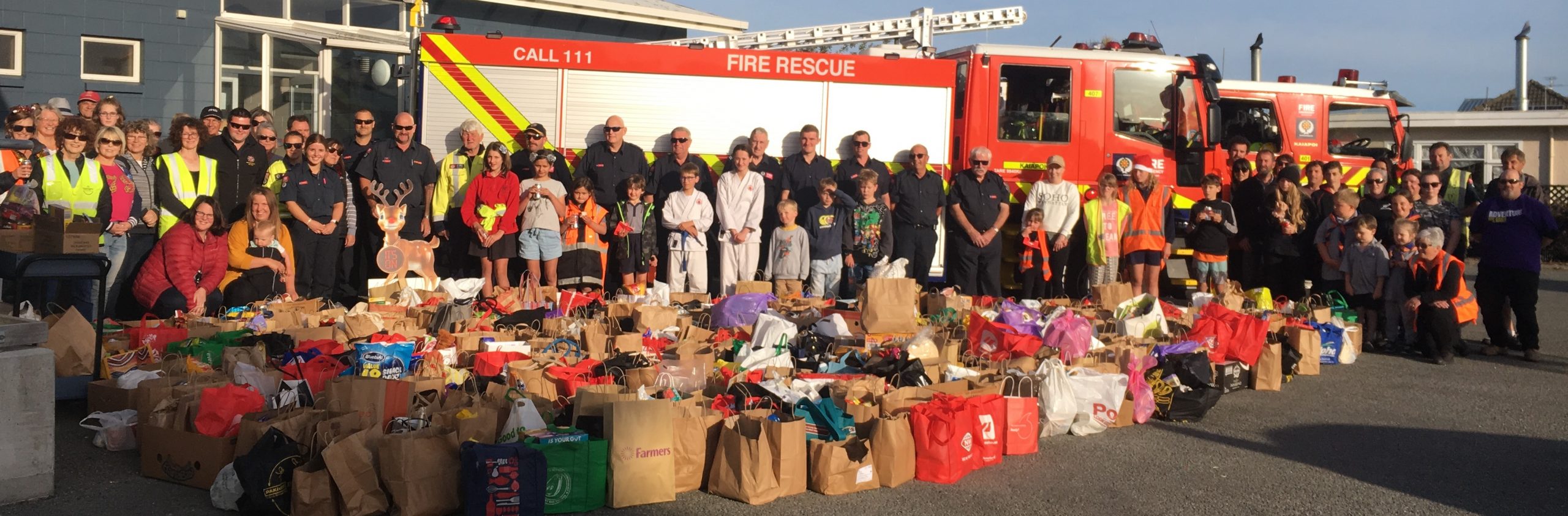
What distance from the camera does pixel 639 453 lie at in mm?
5484

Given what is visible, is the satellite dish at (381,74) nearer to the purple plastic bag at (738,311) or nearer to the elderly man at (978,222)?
the purple plastic bag at (738,311)

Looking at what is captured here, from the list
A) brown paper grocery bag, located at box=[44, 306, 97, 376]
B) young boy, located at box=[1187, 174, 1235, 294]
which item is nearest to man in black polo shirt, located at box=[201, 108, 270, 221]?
brown paper grocery bag, located at box=[44, 306, 97, 376]

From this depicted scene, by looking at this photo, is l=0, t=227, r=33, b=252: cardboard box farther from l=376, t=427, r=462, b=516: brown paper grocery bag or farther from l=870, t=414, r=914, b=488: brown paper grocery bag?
l=870, t=414, r=914, b=488: brown paper grocery bag

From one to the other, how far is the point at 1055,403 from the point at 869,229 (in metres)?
4.65

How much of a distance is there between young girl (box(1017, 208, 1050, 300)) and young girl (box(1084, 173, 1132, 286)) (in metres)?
0.41

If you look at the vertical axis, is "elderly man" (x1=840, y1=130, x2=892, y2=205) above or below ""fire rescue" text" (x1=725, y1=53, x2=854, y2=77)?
below

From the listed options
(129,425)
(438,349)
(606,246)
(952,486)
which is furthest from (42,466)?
(606,246)

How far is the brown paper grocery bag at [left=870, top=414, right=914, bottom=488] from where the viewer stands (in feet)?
19.3

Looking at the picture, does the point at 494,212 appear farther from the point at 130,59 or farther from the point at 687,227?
the point at 130,59

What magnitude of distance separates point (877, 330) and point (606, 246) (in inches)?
149

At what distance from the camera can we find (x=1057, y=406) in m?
6.97

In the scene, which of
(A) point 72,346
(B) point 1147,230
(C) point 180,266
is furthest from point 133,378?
(B) point 1147,230

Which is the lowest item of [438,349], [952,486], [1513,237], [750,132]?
[952,486]

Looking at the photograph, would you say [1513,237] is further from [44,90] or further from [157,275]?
[44,90]
